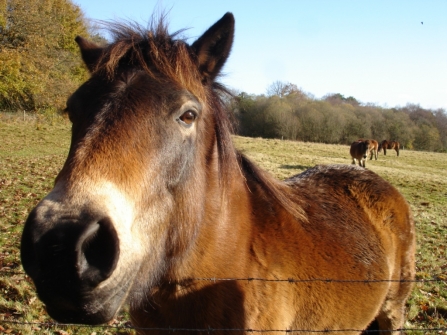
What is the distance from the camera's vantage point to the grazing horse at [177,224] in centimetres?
159

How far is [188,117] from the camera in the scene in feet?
7.23

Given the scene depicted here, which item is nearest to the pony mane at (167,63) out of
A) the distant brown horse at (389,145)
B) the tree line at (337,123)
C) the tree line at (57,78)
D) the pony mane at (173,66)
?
the pony mane at (173,66)

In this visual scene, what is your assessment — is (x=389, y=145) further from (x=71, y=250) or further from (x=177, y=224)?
(x=71, y=250)

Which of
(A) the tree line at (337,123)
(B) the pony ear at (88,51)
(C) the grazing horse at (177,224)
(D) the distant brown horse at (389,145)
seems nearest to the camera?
(C) the grazing horse at (177,224)

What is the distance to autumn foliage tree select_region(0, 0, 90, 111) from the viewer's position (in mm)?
25312

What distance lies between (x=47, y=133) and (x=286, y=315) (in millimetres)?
25898

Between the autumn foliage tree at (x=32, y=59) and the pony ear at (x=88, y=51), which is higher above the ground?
the autumn foliage tree at (x=32, y=59)

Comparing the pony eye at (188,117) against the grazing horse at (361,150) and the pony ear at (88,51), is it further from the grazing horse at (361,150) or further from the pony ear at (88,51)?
the grazing horse at (361,150)

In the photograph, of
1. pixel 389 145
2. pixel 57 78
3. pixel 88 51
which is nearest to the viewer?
pixel 88 51

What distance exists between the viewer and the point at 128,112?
75.7 inches

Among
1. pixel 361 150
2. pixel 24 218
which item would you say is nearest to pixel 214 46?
pixel 24 218

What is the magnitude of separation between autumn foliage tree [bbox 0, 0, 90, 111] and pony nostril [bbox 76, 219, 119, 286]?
2671cm

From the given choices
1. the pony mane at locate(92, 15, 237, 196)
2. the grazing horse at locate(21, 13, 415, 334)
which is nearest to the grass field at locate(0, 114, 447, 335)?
the grazing horse at locate(21, 13, 415, 334)

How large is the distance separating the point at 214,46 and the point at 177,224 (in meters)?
1.36
